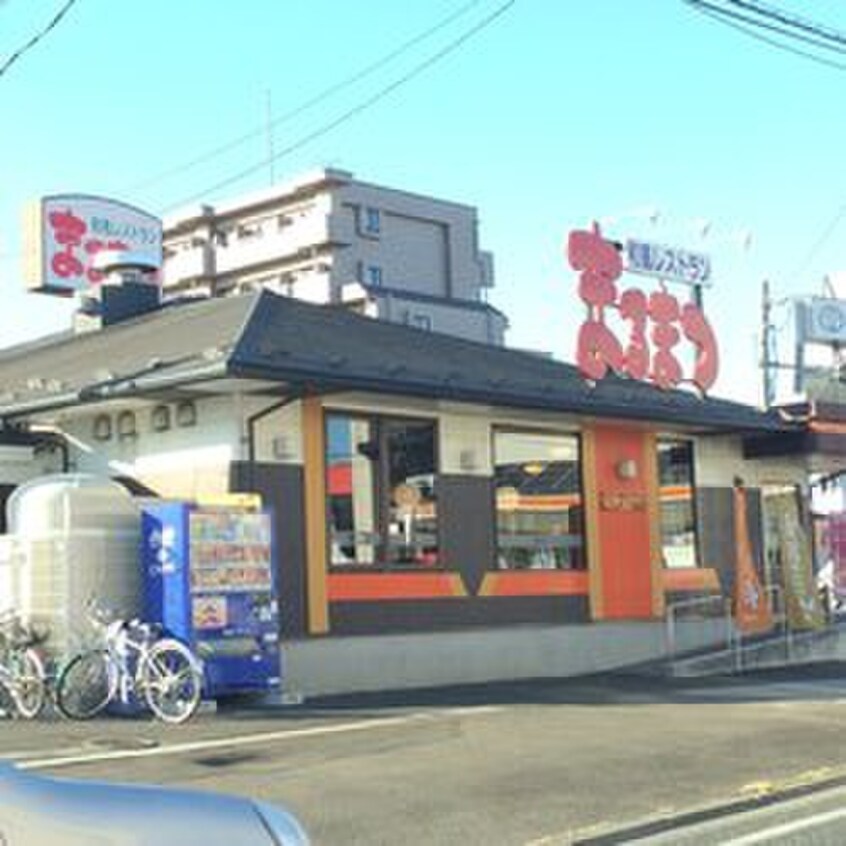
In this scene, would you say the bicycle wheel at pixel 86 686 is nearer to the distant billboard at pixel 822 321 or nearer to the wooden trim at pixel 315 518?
the wooden trim at pixel 315 518

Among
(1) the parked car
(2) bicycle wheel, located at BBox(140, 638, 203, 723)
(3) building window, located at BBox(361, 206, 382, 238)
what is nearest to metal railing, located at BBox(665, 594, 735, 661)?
(2) bicycle wheel, located at BBox(140, 638, 203, 723)

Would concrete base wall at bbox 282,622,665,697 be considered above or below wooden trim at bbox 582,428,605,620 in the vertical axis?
below

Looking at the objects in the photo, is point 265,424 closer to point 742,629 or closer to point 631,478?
point 631,478

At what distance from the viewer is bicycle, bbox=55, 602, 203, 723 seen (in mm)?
15125

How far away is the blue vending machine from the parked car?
40.0ft

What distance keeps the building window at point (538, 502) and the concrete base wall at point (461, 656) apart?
1.04m

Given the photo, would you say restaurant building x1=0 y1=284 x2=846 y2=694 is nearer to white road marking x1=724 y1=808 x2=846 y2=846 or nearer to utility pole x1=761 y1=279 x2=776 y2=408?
utility pole x1=761 y1=279 x2=776 y2=408

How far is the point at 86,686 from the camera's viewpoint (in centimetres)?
1554

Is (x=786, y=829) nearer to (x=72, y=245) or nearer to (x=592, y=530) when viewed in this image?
(x=592, y=530)

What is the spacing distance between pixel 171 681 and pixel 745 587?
12.4 meters

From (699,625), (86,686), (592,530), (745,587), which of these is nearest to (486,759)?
(86,686)

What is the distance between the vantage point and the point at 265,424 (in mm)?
18672

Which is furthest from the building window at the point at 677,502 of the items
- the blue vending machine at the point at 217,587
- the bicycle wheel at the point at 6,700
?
the bicycle wheel at the point at 6,700

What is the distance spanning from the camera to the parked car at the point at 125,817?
3.48 m
